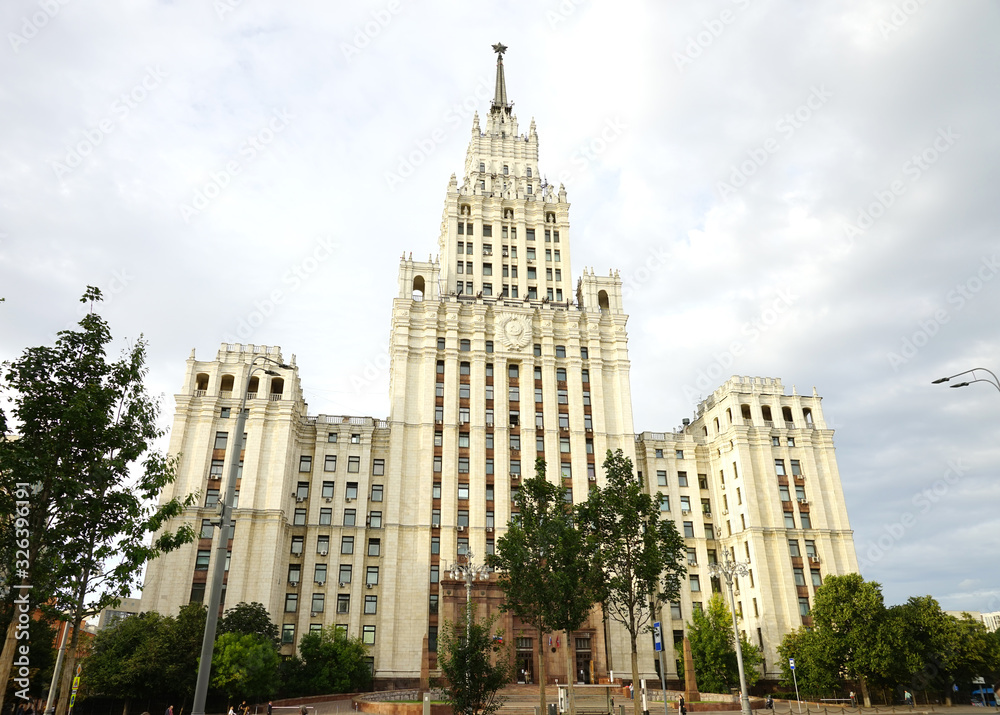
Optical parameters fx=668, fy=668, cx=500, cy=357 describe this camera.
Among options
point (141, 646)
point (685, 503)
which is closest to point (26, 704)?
point (141, 646)

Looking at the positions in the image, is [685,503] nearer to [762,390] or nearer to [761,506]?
[761,506]

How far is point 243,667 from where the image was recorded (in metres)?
48.0

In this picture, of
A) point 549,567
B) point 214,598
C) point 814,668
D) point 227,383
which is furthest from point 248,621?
point 814,668

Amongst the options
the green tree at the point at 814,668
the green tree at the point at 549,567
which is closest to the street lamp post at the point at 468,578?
the green tree at the point at 549,567

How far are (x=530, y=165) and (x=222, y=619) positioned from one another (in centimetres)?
7246

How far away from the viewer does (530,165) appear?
9981cm

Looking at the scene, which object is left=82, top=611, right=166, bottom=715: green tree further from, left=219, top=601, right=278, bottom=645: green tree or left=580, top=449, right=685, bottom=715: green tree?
left=580, top=449, right=685, bottom=715: green tree

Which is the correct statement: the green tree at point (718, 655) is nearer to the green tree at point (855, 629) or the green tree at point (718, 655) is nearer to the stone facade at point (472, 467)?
the stone facade at point (472, 467)

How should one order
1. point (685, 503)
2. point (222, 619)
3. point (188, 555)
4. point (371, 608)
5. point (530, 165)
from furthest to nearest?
point (530, 165)
point (685, 503)
point (371, 608)
point (188, 555)
point (222, 619)

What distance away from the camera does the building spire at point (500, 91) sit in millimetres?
107750

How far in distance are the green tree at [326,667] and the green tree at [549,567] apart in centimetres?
2283

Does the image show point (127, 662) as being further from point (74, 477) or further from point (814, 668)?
point (814, 668)

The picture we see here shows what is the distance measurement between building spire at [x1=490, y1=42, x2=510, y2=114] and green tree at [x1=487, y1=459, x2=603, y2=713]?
80.2m

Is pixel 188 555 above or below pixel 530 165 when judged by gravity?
below
